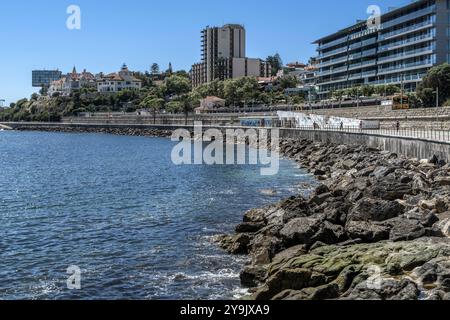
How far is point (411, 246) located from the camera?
17.2m

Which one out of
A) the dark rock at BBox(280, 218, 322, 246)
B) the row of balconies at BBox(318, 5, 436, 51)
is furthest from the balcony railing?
the dark rock at BBox(280, 218, 322, 246)

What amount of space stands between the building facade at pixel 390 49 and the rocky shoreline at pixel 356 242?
79344mm

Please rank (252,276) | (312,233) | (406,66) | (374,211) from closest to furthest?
(252,276)
(312,233)
(374,211)
(406,66)

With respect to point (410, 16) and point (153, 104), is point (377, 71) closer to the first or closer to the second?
point (410, 16)

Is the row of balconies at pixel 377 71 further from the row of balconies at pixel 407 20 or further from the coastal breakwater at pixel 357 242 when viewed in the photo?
the coastal breakwater at pixel 357 242

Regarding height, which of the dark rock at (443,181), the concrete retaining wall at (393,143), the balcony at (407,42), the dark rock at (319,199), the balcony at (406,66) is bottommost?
the dark rock at (319,199)

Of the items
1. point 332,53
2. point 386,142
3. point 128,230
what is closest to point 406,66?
point 332,53

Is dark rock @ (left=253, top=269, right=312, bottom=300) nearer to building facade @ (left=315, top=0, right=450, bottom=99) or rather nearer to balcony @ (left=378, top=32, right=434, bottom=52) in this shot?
building facade @ (left=315, top=0, right=450, bottom=99)

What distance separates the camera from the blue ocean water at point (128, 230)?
18.9 metres

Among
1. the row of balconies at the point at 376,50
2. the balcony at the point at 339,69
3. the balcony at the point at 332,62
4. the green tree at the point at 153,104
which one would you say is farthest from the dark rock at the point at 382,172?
the green tree at the point at 153,104

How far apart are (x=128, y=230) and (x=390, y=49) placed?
103m

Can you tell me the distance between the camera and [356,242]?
19.4 metres
